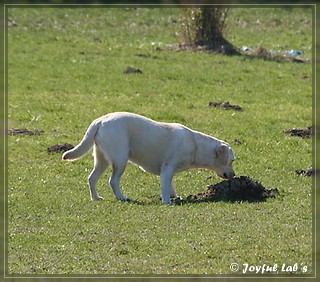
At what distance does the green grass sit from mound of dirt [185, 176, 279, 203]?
281mm

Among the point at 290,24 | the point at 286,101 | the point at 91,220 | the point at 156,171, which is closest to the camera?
the point at 91,220

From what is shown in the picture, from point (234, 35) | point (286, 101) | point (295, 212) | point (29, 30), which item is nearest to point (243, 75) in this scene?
point (286, 101)

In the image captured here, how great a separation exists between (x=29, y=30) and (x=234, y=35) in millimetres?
6252

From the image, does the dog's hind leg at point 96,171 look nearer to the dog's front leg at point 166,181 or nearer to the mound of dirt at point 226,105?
the dog's front leg at point 166,181

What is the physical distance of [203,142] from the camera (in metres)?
12.9

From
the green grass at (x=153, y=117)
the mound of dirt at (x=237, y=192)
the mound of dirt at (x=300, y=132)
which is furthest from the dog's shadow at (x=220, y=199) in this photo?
the mound of dirt at (x=300, y=132)

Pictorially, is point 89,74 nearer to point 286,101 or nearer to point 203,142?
point 286,101

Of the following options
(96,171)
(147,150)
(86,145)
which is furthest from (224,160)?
(86,145)

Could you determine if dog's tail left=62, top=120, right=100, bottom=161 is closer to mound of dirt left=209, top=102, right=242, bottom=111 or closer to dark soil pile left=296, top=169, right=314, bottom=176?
dark soil pile left=296, top=169, right=314, bottom=176

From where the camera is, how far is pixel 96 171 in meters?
12.5

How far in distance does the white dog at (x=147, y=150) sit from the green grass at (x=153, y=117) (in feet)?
1.17

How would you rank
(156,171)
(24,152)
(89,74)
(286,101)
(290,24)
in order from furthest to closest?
1. (290,24)
2. (89,74)
3. (286,101)
4. (24,152)
5. (156,171)

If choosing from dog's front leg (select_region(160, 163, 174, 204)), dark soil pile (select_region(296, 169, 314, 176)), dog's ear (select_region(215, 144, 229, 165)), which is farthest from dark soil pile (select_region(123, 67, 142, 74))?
dog's front leg (select_region(160, 163, 174, 204))

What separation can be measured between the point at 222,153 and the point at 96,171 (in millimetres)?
1688
